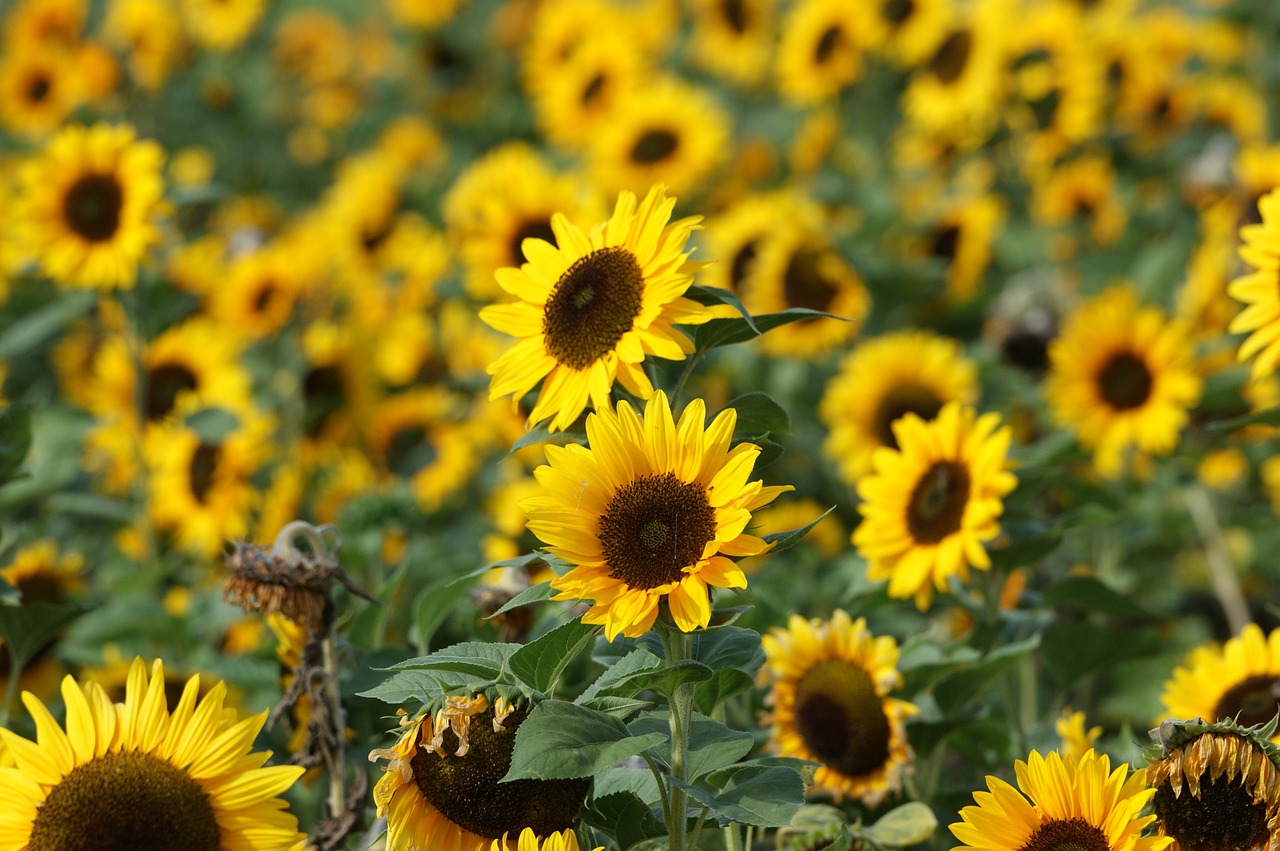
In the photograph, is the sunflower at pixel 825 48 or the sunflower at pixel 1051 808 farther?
the sunflower at pixel 825 48

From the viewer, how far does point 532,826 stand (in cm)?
142

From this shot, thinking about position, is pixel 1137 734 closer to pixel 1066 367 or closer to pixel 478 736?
pixel 1066 367

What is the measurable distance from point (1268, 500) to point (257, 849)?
3.63 m

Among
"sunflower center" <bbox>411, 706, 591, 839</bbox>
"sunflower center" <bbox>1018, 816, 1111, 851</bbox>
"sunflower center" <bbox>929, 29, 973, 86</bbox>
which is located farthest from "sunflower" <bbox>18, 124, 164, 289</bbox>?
"sunflower center" <bbox>929, 29, 973, 86</bbox>

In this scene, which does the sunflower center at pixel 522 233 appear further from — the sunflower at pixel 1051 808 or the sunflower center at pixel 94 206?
the sunflower at pixel 1051 808

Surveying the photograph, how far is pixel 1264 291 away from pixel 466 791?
1.26 m

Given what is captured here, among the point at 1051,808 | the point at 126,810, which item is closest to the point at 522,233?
the point at 126,810

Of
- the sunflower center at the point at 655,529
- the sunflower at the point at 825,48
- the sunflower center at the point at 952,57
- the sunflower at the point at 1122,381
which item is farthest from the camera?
the sunflower at the point at 825,48

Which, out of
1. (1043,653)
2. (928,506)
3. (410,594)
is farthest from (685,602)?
(410,594)

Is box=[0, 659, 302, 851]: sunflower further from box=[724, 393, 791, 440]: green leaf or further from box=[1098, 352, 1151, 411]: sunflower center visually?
box=[1098, 352, 1151, 411]: sunflower center

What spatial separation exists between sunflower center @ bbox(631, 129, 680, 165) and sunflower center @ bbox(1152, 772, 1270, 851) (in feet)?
10.5

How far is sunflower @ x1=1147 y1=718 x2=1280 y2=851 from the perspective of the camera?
1354 millimetres

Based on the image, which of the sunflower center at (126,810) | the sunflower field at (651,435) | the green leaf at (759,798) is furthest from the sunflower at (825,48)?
the sunflower center at (126,810)

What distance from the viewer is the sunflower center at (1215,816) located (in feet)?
4.52
